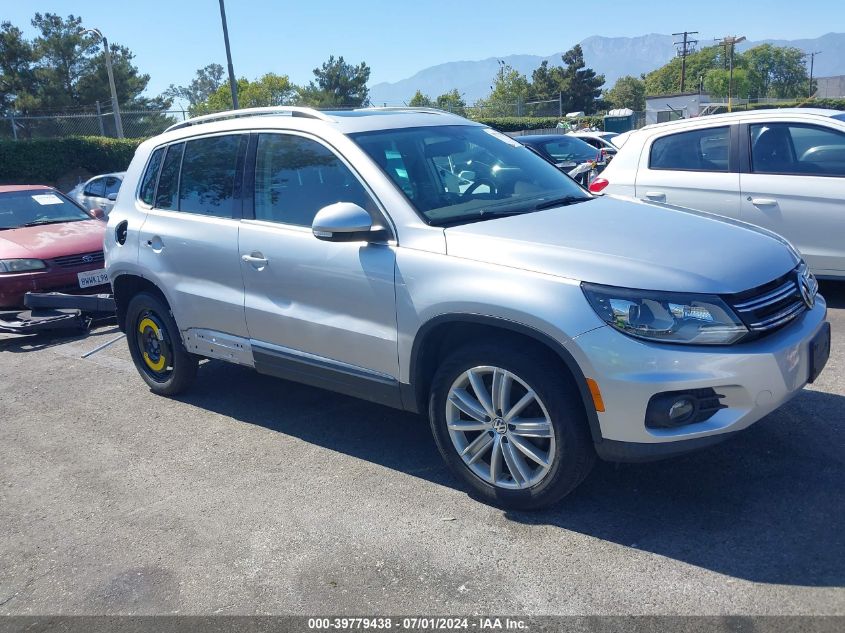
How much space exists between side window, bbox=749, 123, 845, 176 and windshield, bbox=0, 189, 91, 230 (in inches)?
300

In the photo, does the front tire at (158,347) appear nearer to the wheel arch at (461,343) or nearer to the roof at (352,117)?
the roof at (352,117)

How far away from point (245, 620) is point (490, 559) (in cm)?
104

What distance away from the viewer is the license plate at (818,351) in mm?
3619

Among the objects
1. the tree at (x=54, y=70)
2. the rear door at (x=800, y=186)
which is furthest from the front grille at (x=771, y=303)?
the tree at (x=54, y=70)

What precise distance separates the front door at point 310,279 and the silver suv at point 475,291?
0.4 inches

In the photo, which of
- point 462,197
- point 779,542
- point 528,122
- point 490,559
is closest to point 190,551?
point 490,559

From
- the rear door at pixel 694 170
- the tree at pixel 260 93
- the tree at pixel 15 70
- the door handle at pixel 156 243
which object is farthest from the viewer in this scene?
the tree at pixel 260 93

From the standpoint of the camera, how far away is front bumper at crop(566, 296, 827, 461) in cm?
321

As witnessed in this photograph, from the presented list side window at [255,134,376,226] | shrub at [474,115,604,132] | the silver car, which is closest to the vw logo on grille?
side window at [255,134,376,226]

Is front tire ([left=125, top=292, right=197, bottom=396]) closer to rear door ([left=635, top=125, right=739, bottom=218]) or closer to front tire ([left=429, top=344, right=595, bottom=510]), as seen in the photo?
front tire ([left=429, top=344, right=595, bottom=510])

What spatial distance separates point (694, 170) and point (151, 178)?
4780 mm

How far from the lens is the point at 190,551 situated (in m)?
3.71

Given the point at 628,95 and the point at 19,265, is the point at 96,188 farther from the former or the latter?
the point at 628,95

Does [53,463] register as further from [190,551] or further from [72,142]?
[72,142]
